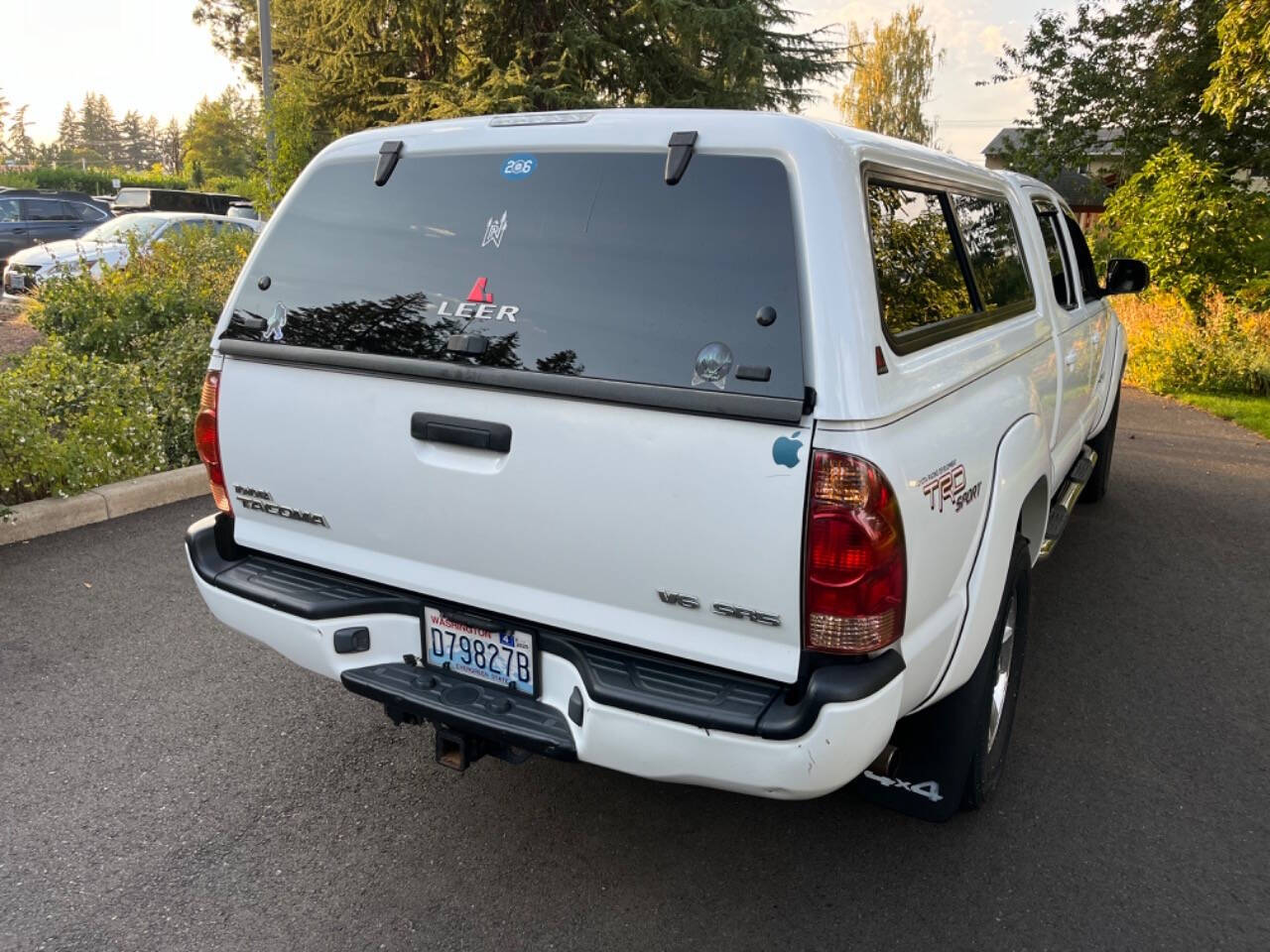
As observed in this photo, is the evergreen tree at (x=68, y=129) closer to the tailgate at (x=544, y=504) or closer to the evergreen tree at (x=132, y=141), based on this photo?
the evergreen tree at (x=132, y=141)

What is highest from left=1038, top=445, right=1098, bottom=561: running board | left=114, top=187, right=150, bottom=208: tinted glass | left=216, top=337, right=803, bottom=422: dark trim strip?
left=114, top=187, right=150, bottom=208: tinted glass

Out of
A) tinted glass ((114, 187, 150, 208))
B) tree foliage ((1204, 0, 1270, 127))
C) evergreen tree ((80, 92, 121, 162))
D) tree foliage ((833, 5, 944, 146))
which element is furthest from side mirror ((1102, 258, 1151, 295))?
evergreen tree ((80, 92, 121, 162))

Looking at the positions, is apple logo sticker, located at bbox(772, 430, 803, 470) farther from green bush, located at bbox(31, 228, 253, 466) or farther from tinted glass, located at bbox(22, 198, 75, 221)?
tinted glass, located at bbox(22, 198, 75, 221)

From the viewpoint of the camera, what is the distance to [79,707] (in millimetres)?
3820

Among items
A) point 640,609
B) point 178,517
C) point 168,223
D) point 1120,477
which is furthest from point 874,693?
point 168,223

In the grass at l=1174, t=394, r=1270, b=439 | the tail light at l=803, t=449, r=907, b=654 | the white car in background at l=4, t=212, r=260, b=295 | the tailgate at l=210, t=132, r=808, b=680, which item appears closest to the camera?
the tail light at l=803, t=449, r=907, b=654

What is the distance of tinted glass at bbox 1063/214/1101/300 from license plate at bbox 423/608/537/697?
4310 millimetres

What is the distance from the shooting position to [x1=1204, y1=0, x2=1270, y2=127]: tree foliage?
11.9 metres

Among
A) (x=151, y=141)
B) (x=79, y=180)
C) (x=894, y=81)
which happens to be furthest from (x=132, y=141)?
(x=894, y=81)

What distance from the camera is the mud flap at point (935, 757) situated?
9.62ft

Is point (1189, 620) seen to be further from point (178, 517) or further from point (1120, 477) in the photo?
point (178, 517)

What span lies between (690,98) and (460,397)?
18.2 m

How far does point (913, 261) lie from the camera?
284cm

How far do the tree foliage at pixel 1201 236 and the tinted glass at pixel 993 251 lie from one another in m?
10.4
